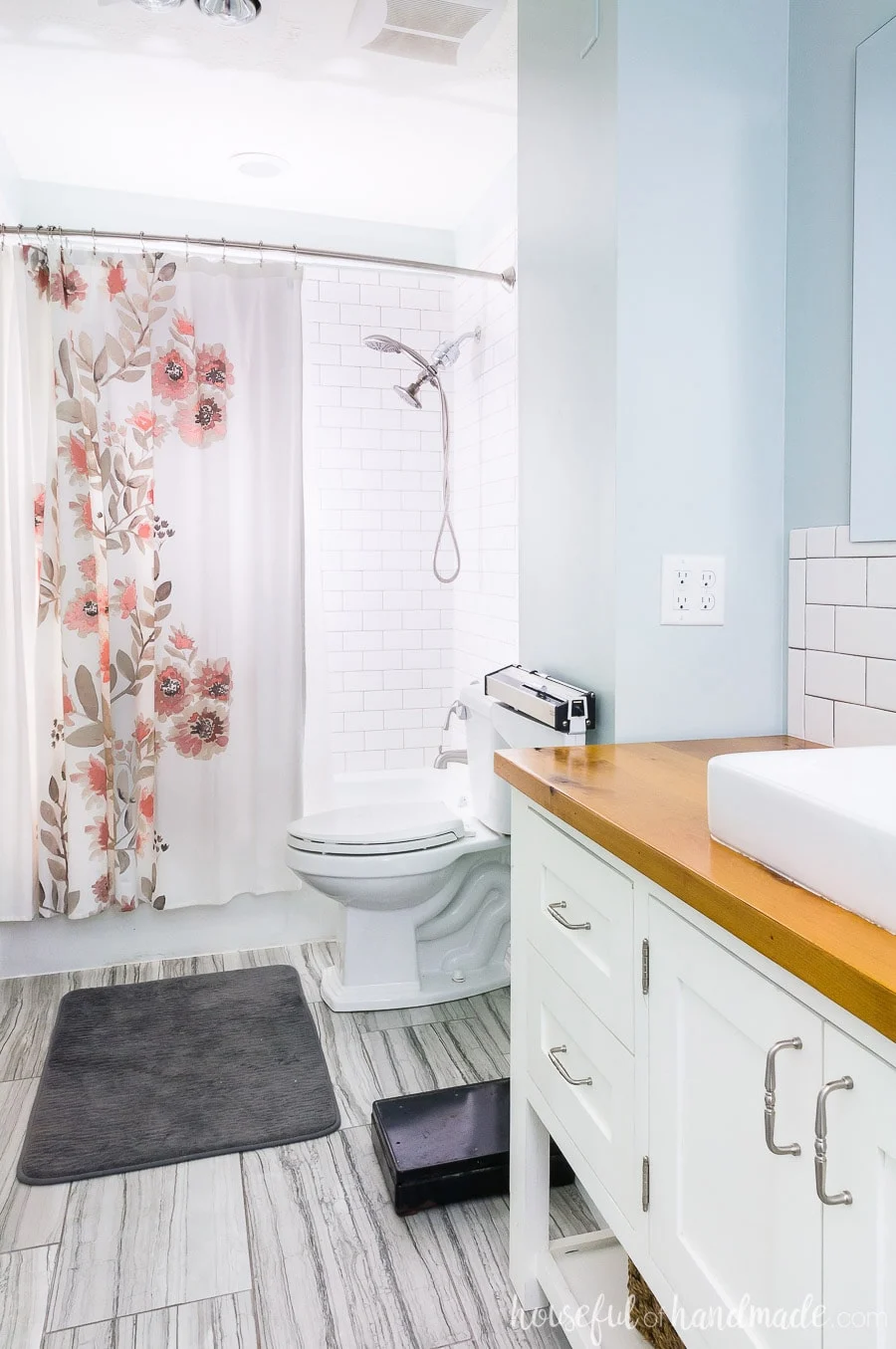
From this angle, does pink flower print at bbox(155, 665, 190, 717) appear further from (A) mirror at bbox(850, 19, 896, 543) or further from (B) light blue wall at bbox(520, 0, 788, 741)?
(A) mirror at bbox(850, 19, 896, 543)

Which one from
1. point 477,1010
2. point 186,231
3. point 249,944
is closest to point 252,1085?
point 477,1010

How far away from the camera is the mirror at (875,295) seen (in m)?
1.29

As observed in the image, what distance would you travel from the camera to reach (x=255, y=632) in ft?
9.15

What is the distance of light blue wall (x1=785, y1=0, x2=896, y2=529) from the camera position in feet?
4.51

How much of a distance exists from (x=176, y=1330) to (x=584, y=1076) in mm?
800

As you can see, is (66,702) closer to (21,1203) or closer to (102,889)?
(102,889)

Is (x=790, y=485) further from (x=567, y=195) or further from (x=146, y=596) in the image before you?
(x=146, y=596)

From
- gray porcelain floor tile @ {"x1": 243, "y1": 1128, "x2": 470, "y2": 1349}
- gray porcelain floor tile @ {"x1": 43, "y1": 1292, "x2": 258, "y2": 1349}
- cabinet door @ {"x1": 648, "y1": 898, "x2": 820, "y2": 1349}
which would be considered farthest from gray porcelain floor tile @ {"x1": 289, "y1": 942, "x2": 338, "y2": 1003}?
cabinet door @ {"x1": 648, "y1": 898, "x2": 820, "y2": 1349}

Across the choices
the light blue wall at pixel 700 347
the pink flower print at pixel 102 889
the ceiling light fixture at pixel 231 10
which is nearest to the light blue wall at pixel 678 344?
the light blue wall at pixel 700 347

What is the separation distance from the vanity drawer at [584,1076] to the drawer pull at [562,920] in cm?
8

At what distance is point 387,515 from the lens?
340cm

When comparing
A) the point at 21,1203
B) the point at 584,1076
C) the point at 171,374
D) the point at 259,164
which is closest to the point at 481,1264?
the point at 584,1076

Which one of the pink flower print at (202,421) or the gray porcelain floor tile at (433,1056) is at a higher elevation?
the pink flower print at (202,421)

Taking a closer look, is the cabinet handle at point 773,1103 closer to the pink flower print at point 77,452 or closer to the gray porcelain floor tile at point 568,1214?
the gray porcelain floor tile at point 568,1214
